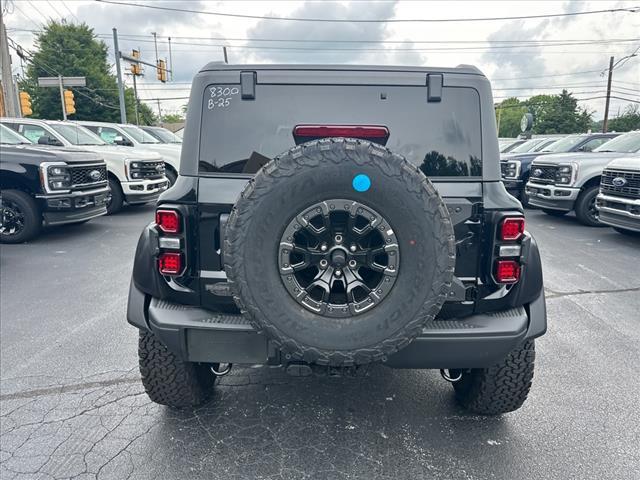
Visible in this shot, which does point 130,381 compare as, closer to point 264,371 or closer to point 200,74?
point 264,371

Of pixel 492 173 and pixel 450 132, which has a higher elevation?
pixel 450 132

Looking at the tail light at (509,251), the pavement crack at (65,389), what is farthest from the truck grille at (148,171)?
the tail light at (509,251)

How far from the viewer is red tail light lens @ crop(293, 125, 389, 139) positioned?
7.02 feet

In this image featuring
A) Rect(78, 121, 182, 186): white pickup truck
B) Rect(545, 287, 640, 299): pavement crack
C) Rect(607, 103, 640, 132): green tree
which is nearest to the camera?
Rect(545, 287, 640, 299): pavement crack

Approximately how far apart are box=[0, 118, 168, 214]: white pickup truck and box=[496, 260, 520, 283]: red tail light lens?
8.45 meters

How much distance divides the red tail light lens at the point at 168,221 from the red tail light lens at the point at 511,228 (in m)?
1.57

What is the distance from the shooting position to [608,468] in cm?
224

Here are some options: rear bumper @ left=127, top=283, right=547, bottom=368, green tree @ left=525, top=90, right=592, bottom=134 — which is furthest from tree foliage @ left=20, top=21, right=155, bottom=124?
green tree @ left=525, top=90, right=592, bottom=134

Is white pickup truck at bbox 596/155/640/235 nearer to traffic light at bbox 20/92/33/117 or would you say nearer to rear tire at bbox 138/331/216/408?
rear tire at bbox 138/331/216/408

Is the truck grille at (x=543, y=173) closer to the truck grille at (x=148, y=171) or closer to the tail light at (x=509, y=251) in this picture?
the tail light at (x=509, y=251)

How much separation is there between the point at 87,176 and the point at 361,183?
6929 millimetres

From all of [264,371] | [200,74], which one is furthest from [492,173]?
[264,371]

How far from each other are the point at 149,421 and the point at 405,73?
2397 millimetres

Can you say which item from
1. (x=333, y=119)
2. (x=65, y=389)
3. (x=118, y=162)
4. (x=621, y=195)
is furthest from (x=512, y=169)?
(x=65, y=389)
